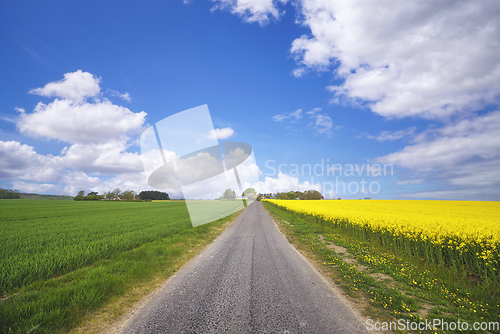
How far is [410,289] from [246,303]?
433 centimetres

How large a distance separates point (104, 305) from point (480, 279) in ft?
35.5

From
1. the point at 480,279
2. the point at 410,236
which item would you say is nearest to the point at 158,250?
the point at 410,236

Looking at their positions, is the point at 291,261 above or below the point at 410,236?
below

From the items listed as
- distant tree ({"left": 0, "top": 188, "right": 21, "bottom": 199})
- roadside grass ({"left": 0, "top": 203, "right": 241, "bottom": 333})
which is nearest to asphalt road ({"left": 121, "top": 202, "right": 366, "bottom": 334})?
roadside grass ({"left": 0, "top": 203, "right": 241, "bottom": 333})

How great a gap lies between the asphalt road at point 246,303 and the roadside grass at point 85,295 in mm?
720

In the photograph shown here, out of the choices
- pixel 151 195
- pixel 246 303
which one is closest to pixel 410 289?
pixel 246 303

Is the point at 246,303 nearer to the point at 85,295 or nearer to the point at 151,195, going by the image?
the point at 85,295

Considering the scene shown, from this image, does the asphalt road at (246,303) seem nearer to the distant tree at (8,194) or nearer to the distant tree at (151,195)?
the distant tree at (151,195)

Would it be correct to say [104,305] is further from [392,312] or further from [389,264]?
[389,264]

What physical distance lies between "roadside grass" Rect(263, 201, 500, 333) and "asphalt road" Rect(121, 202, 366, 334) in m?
0.78

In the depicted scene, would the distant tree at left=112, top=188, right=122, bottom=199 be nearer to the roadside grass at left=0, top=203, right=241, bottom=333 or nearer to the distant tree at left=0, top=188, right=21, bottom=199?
the distant tree at left=0, top=188, right=21, bottom=199

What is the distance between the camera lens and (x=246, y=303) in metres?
4.53

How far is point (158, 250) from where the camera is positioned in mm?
8977

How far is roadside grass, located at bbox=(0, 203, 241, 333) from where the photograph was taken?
12.3ft
